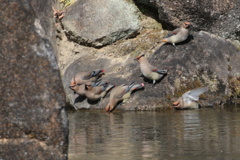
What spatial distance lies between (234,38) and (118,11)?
2.16m

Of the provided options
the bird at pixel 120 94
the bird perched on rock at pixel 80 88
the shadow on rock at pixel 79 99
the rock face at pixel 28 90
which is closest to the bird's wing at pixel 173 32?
the bird at pixel 120 94

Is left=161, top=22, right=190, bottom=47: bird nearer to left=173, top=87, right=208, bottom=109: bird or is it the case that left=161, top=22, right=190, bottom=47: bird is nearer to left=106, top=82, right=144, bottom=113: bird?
left=106, top=82, right=144, bottom=113: bird

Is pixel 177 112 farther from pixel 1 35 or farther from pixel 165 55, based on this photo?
pixel 1 35

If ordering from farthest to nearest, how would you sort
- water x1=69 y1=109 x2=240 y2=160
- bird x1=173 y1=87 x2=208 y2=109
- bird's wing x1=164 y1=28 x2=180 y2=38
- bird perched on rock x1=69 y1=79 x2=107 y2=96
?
bird perched on rock x1=69 y1=79 x2=107 y2=96 < bird's wing x1=164 y1=28 x2=180 y2=38 < bird x1=173 y1=87 x2=208 y2=109 < water x1=69 y1=109 x2=240 y2=160

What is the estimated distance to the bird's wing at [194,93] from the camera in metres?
10.0

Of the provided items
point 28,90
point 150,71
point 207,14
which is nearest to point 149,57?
point 150,71

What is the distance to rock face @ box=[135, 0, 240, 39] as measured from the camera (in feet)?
36.4

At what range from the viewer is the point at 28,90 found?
4500 millimetres

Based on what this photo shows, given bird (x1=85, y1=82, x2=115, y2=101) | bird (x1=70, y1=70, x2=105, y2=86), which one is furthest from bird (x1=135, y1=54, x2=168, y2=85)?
bird (x1=70, y1=70, x2=105, y2=86)

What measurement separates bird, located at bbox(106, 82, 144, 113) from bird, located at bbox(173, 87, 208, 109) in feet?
2.66

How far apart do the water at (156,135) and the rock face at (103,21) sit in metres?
2.00

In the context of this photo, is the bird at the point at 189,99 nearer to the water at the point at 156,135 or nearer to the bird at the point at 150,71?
the water at the point at 156,135

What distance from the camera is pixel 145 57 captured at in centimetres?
1080

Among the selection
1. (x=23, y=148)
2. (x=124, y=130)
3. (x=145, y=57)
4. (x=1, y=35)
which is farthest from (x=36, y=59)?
(x=145, y=57)
